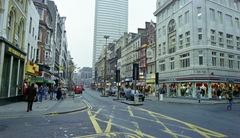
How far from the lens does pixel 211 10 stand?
32781 millimetres

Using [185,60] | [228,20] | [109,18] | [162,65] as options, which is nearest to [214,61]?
[185,60]

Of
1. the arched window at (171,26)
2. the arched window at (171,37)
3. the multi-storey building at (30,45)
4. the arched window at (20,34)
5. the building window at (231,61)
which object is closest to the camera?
the arched window at (20,34)

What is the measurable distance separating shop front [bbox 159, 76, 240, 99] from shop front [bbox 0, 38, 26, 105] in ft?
81.8

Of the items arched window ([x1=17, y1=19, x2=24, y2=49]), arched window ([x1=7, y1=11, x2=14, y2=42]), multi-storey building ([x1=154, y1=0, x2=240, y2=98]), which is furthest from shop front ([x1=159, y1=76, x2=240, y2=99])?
arched window ([x1=7, y1=11, x2=14, y2=42])

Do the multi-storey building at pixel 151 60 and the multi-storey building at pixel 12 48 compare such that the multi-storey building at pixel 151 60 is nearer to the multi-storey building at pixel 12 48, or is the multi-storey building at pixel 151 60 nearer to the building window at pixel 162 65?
the building window at pixel 162 65

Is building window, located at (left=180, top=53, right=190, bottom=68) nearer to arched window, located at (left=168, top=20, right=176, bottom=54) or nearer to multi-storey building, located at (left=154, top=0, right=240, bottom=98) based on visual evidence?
multi-storey building, located at (left=154, top=0, right=240, bottom=98)

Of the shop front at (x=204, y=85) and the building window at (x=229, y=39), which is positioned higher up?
the building window at (x=229, y=39)

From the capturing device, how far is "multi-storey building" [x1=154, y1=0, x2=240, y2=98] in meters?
30.4

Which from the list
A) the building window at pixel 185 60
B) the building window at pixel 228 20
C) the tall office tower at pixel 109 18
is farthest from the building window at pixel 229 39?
the tall office tower at pixel 109 18

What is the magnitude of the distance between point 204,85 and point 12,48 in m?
27.1

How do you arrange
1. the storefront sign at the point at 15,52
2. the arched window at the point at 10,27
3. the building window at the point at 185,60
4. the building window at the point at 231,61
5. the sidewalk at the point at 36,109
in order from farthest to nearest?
1. the building window at the point at 231,61
2. the building window at the point at 185,60
3. the arched window at the point at 10,27
4. the storefront sign at the point at 15,52
5. the sidewalk at the point at 36,109

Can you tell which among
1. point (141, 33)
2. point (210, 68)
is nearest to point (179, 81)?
point (210, 68)

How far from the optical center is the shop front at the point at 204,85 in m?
29.7

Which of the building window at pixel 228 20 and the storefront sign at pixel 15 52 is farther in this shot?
the building window at pixel 228 20
